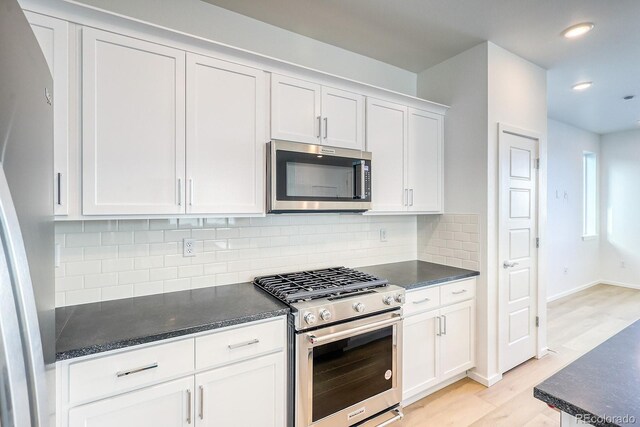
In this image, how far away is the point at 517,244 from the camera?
2.81 metres

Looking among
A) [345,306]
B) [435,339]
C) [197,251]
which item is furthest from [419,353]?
[197,251]

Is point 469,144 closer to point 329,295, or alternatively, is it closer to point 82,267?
point 329,295

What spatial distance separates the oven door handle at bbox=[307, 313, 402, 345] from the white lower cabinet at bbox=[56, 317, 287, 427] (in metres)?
0.17

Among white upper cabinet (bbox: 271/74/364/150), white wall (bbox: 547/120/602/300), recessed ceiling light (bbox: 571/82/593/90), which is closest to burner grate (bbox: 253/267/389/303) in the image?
white upper cabinet (bbox: 271/74/364/150)

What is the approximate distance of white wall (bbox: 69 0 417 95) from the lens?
1944 millimetres

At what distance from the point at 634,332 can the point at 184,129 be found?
2.28 metres

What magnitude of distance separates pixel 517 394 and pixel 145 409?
2.64 metres

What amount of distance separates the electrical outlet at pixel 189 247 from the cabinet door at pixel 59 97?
0.66 m

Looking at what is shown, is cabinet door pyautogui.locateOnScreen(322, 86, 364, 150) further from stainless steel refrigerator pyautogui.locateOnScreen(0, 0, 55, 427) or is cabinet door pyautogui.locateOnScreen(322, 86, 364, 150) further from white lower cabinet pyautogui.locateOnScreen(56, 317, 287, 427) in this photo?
stainless steel refrigerator pyautogui.locateOnScreen(0, 0, 55, 427)

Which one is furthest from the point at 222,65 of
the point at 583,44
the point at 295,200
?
the point at 583,44

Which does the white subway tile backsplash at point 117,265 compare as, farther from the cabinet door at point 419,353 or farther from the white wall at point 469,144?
the white wall at point 469,144

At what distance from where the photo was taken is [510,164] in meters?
2.74

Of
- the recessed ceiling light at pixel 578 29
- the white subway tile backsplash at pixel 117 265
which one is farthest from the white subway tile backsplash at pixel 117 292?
the recessed ceiling light at pixel 578 29

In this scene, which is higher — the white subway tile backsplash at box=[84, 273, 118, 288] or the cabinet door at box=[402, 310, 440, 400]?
the white subway tile backsplash at box=[84, 273, 118, 288]
